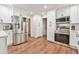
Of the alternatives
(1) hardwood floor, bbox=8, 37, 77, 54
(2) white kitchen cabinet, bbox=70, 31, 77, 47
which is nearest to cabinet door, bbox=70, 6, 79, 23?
(2) white kitchen cabinet, bbox=70, 31, 77, 47

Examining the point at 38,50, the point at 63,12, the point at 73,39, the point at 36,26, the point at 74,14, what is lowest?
the point at 38,50

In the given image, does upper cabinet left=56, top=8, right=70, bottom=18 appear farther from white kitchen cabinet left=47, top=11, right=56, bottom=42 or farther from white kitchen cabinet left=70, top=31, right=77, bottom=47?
white kitchen cabinet left=70, top=31, right=77, bottom=47

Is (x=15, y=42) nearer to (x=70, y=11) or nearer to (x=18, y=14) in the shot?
(x=18, y=14)

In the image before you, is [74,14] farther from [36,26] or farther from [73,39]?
[36,26]

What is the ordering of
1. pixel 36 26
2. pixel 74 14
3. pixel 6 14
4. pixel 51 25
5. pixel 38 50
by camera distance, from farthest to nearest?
pixel 36 26 < pixel 51 25 < pixel 74 14 < pixel 6 14 < pixel 38 50

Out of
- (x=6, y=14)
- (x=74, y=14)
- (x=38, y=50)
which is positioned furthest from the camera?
Answer: (x=74, y=14)

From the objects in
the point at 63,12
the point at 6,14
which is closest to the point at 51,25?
the point at 63,12

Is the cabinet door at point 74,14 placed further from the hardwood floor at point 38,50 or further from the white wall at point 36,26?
the white wall at point 36,26

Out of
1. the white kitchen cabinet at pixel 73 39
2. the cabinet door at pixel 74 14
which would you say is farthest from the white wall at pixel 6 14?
the white kitchen cabinet at pixel 73 39

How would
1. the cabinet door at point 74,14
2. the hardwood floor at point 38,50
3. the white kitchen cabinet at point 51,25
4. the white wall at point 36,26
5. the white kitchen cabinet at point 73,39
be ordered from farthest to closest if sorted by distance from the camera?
the white wall at point 36,26
the white kitchen cabinet at point 51,25
the cabinet door at point 74,14
the white kitchen cabinet at point 73,39
the hardwood floor at point 38,50

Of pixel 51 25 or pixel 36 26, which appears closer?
pixel 51 25

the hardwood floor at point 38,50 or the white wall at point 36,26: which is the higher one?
the white wall at point 36,26
